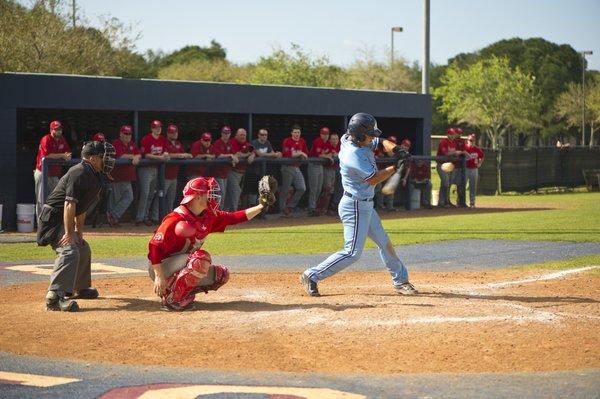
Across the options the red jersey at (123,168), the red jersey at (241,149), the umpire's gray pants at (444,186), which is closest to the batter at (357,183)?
the red jersey at (123,168)

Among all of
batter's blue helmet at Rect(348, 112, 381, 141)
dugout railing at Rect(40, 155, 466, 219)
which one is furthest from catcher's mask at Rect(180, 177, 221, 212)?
dugout railing at Rect(40, 155, 466, 219)

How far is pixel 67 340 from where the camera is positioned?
8133 mm

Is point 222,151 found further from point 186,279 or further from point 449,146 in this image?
point 186,279

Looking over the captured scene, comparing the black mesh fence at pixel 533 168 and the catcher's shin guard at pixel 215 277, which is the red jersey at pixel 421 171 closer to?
the black mesh fence at pixel 533 168

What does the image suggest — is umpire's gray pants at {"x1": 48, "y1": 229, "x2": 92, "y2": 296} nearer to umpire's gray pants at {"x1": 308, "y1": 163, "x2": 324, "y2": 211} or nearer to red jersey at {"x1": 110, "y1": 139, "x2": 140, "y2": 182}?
red jersey at {"x1": 110, "y1": 139, "x2": 140, "y2": 182}

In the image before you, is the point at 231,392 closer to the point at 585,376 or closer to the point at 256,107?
the point at 585,376

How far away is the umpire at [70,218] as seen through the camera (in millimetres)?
9531

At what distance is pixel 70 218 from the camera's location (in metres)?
9.52

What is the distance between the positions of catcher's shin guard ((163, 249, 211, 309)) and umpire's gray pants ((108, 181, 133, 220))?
10660 mm

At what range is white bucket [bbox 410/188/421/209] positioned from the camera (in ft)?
82.8

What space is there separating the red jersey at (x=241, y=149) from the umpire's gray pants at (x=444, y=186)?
6.13 metres

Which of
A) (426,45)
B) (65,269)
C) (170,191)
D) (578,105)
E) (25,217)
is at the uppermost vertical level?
(578,105)

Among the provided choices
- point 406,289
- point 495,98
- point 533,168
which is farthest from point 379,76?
point 406,289

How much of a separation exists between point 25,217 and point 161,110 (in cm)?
396
